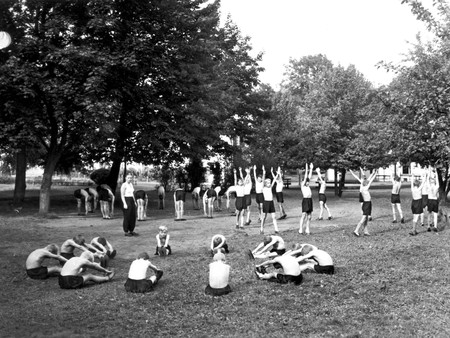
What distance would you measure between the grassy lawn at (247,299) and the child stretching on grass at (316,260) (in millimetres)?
278

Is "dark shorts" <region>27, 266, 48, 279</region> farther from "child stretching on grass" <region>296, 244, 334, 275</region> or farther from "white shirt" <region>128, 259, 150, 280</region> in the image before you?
"child stretching on grass" <region>296, 244, 334, 275</region>

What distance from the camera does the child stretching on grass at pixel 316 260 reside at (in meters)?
10.7

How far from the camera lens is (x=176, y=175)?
4181cm

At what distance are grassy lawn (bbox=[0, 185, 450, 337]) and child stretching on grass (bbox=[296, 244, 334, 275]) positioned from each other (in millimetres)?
278

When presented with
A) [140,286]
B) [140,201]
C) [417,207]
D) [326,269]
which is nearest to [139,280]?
[140,286]

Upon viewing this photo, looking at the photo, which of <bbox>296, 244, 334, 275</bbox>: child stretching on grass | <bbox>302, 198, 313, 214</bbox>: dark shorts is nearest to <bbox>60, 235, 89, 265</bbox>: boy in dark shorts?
<bbox>296, 244, 334, 275</bbox>: child stretching on grass

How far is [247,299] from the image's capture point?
28.9 feet

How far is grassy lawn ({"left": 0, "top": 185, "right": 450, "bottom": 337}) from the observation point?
7246mm

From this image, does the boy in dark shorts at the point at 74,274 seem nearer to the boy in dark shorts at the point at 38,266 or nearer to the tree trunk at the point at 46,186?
the boy in dark shorts at the point at 38,266

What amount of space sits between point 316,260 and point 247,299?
8.95 ft

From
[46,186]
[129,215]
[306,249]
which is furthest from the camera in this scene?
[46,186]

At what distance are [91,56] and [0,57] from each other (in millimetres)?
5629

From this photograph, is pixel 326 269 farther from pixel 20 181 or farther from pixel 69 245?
pixel 20 181

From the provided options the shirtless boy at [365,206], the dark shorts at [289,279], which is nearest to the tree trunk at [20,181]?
the shirtless boy at [365,206]
